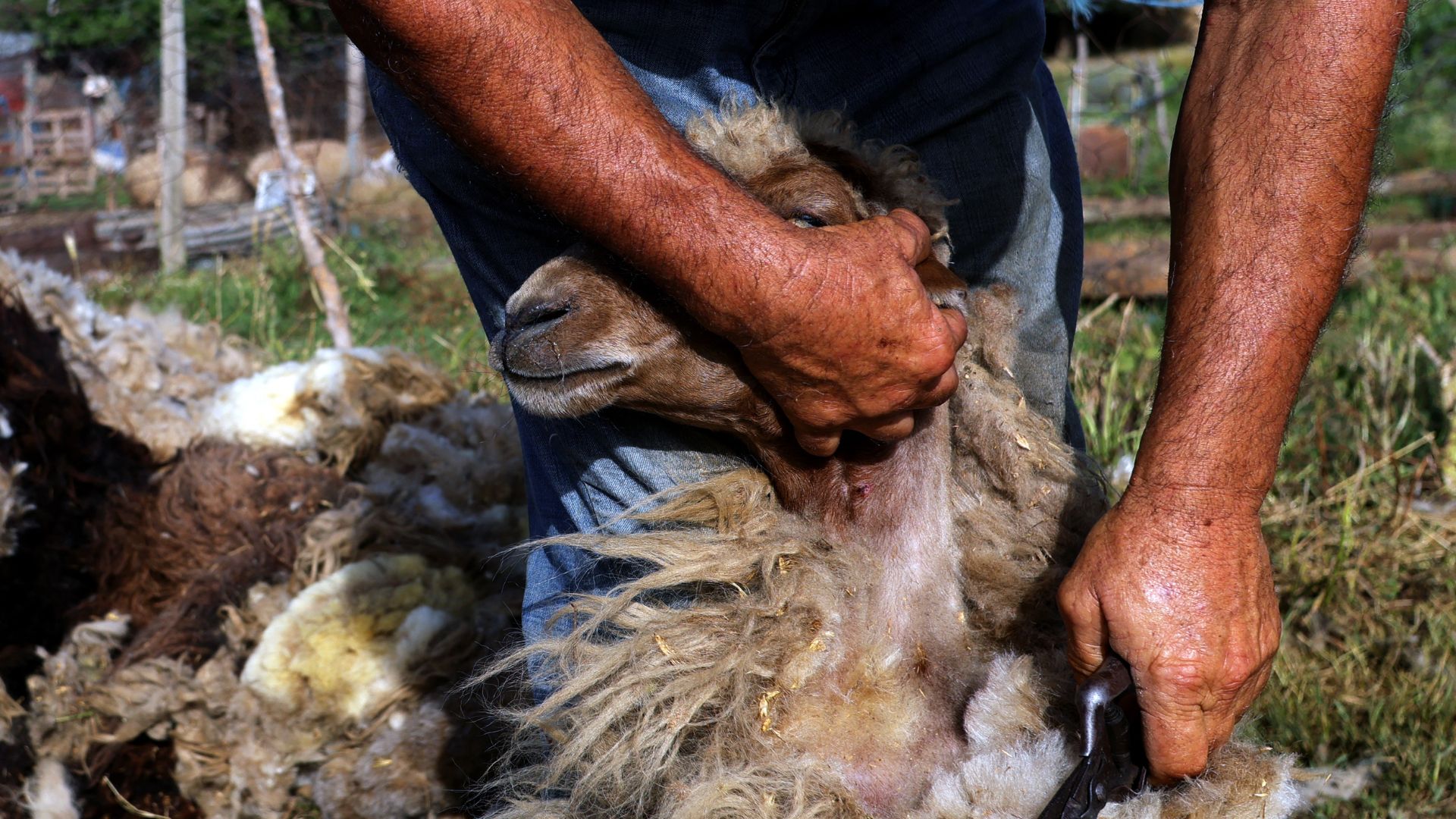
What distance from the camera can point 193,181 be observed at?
8523 mm

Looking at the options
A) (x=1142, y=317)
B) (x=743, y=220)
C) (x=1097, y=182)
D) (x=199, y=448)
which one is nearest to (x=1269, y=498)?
(x=1142, y=317)

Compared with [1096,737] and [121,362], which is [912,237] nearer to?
[1096,737]

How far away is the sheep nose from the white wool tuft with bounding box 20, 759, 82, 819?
1.79 m

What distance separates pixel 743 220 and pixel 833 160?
39 cm

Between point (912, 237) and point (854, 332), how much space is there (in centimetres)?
21

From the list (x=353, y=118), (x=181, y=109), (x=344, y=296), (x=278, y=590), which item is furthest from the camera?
(x=353, y=118)

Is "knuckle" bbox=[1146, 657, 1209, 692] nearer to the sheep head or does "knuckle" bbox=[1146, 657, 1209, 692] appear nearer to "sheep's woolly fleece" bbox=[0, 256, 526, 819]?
the sheep head

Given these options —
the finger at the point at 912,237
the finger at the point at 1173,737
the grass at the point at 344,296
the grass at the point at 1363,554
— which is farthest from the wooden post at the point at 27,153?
the finger at the point at 1173,737

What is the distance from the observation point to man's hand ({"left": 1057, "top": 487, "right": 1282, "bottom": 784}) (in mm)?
1416

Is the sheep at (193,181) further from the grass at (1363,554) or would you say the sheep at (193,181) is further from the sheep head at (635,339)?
the sheep head at (635,339)

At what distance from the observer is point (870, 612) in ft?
5.95

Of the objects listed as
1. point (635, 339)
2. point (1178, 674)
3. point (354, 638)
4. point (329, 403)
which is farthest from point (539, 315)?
point (329, 403)

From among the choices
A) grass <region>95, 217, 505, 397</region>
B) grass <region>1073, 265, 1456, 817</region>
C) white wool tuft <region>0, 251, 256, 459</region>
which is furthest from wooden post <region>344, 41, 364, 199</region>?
grass <region>1073, 265, 1456, 817</region>

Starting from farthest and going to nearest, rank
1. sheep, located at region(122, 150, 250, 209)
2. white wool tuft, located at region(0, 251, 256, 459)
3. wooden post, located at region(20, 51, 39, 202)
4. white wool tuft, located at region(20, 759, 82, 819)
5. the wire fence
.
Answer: sheep, located at region(122, 150, 250, 209) < wooden post, located at region(20, 51, 39, 202) < the wire fence < white wool tuft, located at region(0, 251, 256, 459) < white wool tuft, located at region(20, 759, 82, 819)
